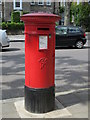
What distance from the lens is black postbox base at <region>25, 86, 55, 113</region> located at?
4.06m

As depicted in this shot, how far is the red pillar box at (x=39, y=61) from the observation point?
388 centimetres

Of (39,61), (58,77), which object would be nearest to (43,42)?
(39,61)

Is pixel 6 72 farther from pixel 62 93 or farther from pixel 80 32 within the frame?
pixel 80 32

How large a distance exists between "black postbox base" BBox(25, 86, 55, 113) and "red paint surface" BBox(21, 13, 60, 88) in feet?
0.29

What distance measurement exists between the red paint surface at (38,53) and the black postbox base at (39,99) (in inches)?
3.5

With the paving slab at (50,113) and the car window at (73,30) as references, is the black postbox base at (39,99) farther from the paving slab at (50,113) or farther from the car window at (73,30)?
the car window at (73,30)

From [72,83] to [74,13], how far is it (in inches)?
1237

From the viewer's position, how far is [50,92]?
13.6ft

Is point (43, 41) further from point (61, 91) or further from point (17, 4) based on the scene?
point (17, 4)

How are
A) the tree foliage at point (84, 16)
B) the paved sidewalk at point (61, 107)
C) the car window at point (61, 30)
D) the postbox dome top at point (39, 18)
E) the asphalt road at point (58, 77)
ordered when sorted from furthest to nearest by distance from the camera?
the tree foliage at point (84, 16)
the car window at point (61, 30)
the asphalt road at point (58, 77)
the paved sidewalk at point (61, 107)
the postbox dome top at point (39, 18)

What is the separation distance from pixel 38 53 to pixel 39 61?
14 centimetres

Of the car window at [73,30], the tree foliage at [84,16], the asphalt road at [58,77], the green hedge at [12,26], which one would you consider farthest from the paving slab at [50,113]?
the tree foliage at [84,16]

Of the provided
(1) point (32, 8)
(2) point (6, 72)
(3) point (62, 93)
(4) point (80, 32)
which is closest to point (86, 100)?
(3) point (62, 93)

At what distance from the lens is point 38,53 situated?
3.96 meters
